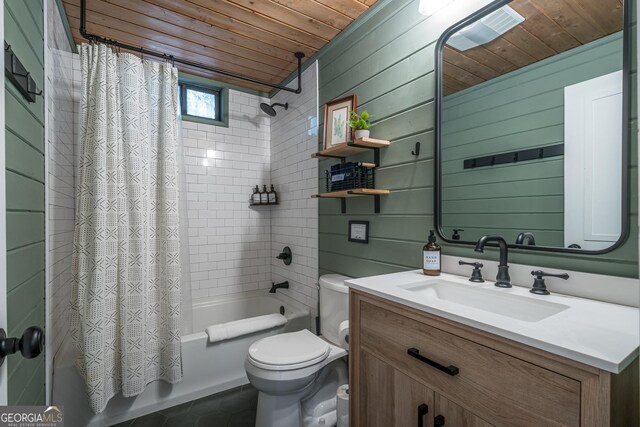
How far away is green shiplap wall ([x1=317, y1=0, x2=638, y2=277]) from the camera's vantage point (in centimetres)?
150

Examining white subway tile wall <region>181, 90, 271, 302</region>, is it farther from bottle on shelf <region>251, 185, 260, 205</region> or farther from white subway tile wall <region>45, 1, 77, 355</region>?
white subway tile wall <region>45, 1, 77, 355</region>

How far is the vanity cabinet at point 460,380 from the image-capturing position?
0.64 metres

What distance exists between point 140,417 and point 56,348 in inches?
25.4

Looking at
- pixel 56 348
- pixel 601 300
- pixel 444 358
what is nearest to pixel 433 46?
pixel 601 300

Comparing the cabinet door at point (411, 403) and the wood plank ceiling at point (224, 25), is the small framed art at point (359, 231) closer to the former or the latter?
the cabinet door at point (411, 403)

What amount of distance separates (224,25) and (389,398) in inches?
91.7

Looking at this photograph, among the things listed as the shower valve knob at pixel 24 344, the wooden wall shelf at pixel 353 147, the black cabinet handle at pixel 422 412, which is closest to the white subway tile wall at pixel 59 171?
the shower valve knob at pixel 24 344

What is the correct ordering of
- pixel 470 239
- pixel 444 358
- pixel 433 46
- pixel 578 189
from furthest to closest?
pixel 433 46
pixel 470 239
pixel 578 189
pixel 444 358

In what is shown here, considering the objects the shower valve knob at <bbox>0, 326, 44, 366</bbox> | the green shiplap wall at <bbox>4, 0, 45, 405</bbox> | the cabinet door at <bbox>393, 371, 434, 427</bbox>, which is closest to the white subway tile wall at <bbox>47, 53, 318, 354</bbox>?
the green shiplap wall at <bbox>4, 0, 45, 405</bbox>

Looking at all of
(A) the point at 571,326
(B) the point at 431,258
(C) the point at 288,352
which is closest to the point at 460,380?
(A) the point at 571,326

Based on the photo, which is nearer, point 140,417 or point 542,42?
point 542,42

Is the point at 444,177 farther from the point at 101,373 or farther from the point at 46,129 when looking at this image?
the point at 101,373

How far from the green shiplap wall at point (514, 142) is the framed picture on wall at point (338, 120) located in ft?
2.01

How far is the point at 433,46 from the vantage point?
148 centimetres
